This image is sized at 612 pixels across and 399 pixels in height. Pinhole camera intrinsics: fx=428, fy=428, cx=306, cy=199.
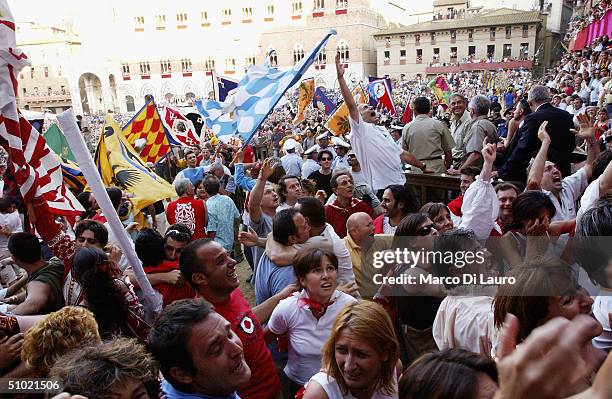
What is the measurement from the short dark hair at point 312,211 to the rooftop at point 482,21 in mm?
52156

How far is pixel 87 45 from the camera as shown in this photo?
57469 millimetres

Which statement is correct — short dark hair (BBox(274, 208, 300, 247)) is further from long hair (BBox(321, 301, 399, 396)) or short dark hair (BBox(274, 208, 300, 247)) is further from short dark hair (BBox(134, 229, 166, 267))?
long hair (BBox(321, 301, 399, 396))

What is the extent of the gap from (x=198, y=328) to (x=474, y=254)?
1568mm

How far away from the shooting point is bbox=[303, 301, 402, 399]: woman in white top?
180 cm

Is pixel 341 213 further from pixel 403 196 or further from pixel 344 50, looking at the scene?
pixel 344 50

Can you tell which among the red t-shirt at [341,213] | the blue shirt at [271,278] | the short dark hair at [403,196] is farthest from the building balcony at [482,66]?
the blue shirt at [271,278]

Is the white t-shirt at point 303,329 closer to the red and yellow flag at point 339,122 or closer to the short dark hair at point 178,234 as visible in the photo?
the short dark hair at point 178,234

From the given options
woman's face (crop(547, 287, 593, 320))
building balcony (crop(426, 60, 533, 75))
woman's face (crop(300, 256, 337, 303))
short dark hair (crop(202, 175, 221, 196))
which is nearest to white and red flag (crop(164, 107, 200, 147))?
short dark hair (crop(202, 175, 221, 196))

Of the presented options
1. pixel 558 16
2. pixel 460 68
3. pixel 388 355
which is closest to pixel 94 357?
pixel 388 355

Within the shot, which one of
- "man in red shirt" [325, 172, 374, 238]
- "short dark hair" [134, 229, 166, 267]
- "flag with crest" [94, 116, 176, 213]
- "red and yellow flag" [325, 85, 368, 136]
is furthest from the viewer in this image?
"red and yellow flag" [325, 85, 368, 136]

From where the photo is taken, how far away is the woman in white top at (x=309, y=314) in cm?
240

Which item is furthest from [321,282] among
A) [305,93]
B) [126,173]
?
[305,93]

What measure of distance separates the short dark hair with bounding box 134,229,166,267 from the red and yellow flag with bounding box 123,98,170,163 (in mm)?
5323

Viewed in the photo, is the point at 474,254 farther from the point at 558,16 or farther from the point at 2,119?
the point at 558,16
